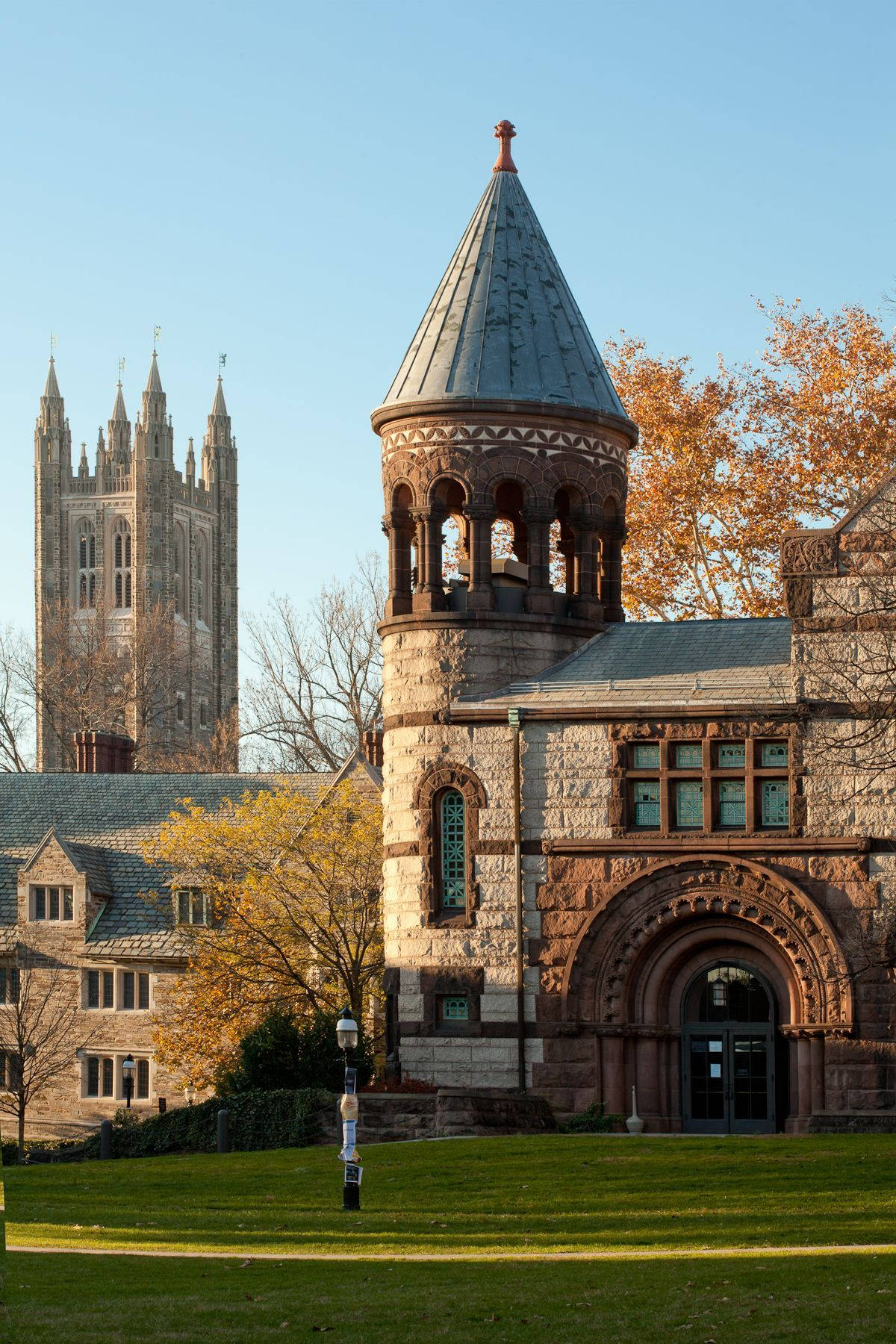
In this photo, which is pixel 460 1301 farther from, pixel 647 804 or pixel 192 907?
pixel 192 907

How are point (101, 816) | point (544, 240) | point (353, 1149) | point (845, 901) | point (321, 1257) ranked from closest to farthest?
point (321, 1257) < point (353, 1149) < point (845, 901) < point (544, 240) < point (101, 816)

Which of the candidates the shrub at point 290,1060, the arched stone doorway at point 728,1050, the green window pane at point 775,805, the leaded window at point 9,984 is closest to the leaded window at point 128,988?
the leaded window at point 9,984

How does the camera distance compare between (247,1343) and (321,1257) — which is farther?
(321,1257)

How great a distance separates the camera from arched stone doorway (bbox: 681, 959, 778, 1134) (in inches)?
1468

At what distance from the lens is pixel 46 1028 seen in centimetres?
5522

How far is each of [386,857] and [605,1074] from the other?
5780 mm

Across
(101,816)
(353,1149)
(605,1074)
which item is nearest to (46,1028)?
(101,816)

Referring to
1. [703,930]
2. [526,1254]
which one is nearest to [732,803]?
[703,930]

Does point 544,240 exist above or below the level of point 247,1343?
above

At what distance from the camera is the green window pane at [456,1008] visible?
3812cm

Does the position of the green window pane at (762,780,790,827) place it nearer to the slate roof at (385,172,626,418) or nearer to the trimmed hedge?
the slate roof at (385,172,626,418)

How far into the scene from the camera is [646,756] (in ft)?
124

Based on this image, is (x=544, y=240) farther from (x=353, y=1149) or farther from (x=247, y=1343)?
(x=247, y=1343)

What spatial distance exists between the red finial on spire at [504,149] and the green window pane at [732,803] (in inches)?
536
